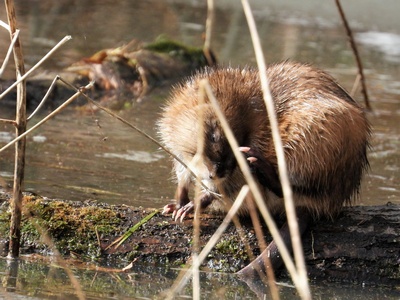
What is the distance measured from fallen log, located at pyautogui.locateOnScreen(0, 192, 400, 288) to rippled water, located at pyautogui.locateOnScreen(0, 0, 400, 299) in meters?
0.61

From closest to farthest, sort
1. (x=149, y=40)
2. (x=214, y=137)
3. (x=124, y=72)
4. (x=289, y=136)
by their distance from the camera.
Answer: (x=214, y=137)
(x=289, y=136)
(x=124, y=72)
(x=149, y=40)

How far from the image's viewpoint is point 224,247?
15.2 feet

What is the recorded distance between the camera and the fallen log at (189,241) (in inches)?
179

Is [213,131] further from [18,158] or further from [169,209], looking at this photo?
[18,158]

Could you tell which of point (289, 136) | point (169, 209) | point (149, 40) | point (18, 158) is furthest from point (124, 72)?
point (18, 158)

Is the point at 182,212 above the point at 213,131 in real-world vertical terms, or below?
below

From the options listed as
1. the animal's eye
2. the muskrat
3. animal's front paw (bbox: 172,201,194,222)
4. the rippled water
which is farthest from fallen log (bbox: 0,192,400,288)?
the rippled water

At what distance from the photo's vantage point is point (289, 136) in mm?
4652

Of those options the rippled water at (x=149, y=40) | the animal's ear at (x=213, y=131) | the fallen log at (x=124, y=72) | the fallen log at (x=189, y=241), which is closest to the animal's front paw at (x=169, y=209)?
the fallen log at (x=189, y=241)

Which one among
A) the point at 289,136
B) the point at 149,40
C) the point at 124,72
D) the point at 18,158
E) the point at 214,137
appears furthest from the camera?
the point at 149,40

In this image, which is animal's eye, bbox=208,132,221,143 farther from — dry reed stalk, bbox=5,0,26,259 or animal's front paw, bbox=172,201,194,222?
dry reed stalk, bbox=5,0,26,259

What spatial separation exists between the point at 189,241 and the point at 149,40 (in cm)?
920

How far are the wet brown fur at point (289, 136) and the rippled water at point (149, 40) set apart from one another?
63 cm

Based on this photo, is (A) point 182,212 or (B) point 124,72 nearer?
(A) point 182,212
